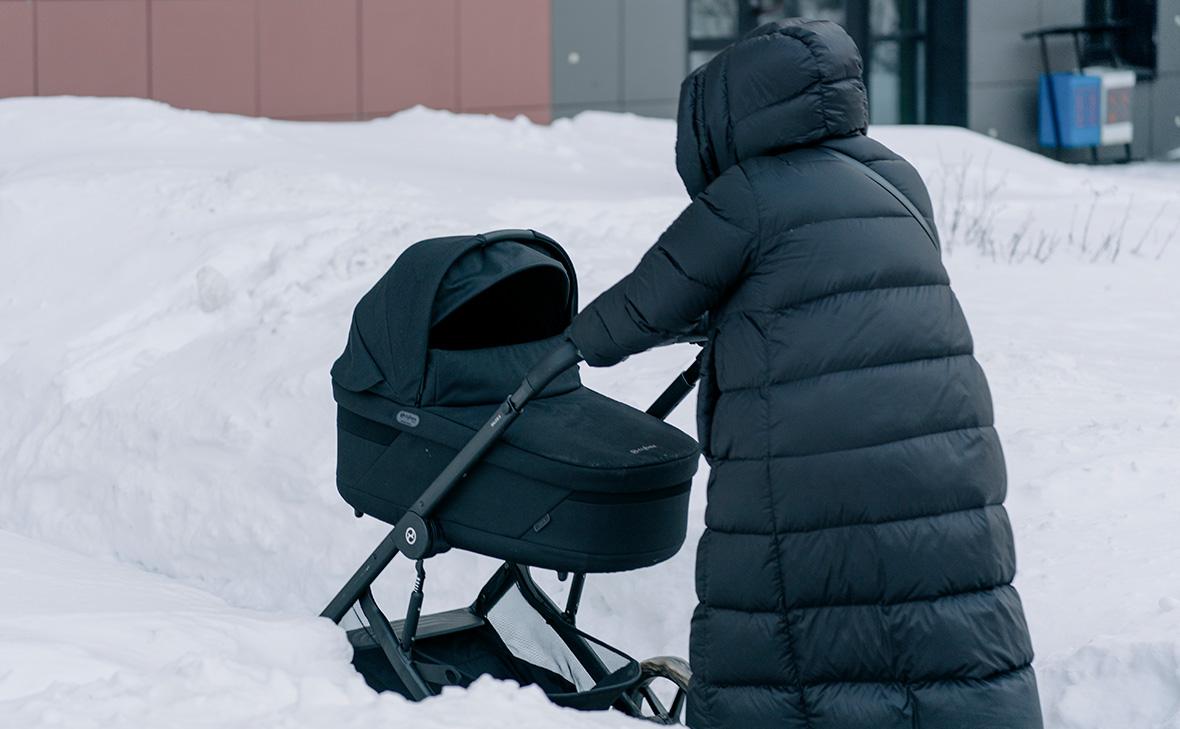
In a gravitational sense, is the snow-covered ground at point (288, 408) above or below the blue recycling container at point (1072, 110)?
below

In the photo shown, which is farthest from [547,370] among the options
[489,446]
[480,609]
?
[480,609]

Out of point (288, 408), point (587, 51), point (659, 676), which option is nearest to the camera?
point (659, 676)

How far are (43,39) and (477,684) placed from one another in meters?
9.39

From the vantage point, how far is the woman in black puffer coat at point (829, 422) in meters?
2.75

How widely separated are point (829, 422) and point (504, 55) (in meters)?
11.3

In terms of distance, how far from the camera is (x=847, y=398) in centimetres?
274

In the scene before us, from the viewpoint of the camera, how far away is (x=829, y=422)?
275cm

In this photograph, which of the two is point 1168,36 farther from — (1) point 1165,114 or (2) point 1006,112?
(2) point 1006,112

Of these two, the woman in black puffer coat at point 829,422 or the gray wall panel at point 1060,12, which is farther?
the gray wall panel at point 1060,12

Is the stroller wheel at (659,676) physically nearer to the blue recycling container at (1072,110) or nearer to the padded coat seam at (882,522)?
the padded coat seam at (882,522)

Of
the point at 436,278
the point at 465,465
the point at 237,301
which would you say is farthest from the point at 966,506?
the point at 237,301

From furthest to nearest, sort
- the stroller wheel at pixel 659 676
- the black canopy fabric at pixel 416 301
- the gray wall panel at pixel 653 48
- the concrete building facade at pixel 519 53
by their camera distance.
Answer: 1. the gray wall panel at pixel 653 48
2. the concrete building facade at pixel 519 53
3. the stroller wheel at pixel 659 676
4. the black canopy fabric at pixel 416 301

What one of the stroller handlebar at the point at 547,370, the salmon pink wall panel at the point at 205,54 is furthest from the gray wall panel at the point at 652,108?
the stroller handlebar at the point at 547,370

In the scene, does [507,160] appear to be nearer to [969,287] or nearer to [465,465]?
[969,287]
